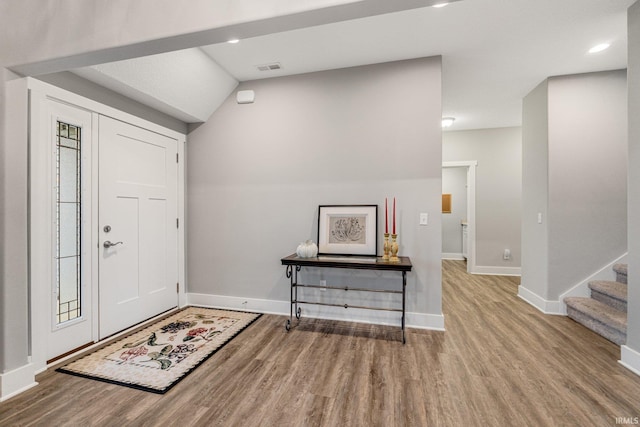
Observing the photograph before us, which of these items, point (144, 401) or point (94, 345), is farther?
point (94, 345)

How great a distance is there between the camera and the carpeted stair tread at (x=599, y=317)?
255cm

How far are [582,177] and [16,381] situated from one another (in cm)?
540

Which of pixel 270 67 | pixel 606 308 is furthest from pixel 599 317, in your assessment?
pixel 270 67

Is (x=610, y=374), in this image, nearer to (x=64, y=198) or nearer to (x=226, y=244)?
(x=226, y=244)

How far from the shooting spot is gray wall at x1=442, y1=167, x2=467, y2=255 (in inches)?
285

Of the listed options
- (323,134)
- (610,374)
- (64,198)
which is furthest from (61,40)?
(610,374)

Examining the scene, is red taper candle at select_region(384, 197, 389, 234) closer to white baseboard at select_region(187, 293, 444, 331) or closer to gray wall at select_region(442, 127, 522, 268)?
white baseboard at select_region(187, 293, 444, 331)

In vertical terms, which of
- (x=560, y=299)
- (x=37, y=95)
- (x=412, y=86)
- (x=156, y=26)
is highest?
(x=412, y=86)

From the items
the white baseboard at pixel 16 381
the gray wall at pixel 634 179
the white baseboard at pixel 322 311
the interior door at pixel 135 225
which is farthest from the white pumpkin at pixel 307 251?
the gray wall at pixel 634 179

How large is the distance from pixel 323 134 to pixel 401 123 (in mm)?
854

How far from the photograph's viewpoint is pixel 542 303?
342cm

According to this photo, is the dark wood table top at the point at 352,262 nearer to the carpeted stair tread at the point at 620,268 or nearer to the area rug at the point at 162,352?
the area rug at the point at 162,352

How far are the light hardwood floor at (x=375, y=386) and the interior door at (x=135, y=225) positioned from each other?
81 centimetres

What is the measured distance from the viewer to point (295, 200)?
3340mm
